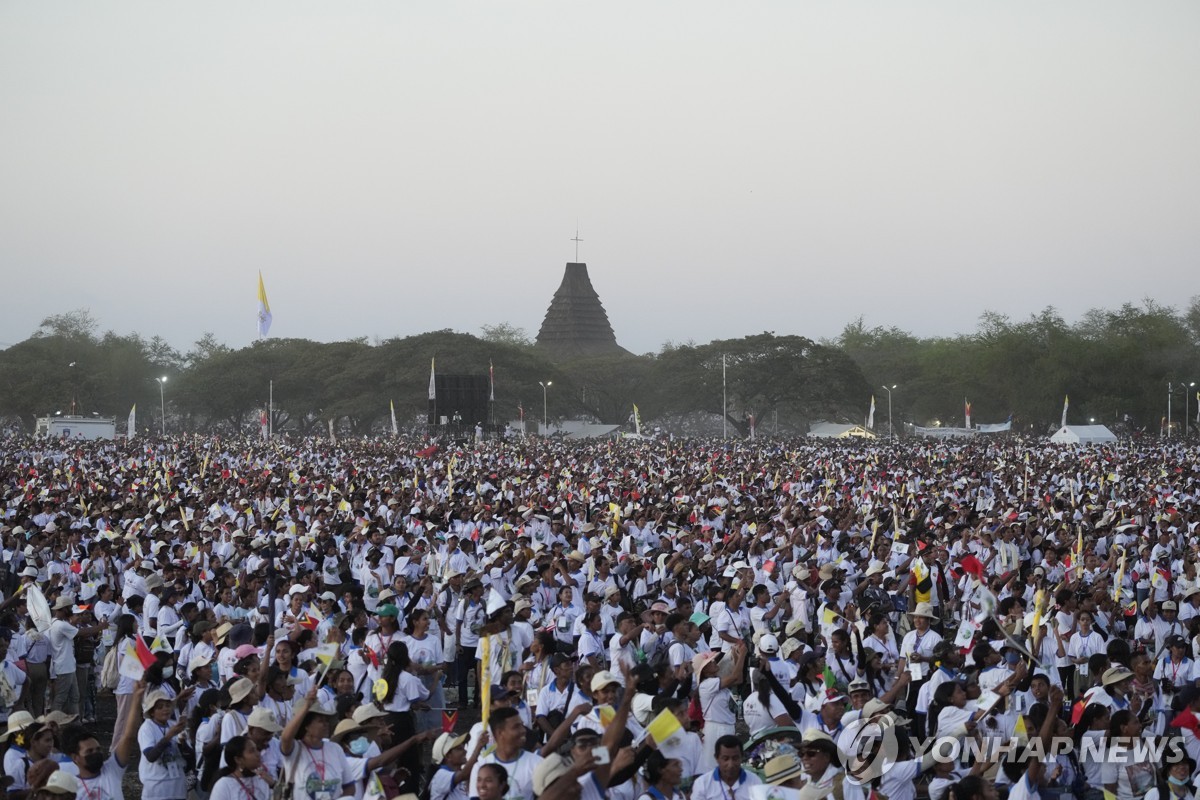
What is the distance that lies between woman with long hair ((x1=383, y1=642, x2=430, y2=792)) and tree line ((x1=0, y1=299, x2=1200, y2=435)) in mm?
66434

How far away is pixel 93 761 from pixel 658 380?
79751 millimetres

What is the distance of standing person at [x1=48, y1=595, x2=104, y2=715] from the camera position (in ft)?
36.5

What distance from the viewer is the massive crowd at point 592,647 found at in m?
6.87

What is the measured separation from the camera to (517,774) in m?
6.36

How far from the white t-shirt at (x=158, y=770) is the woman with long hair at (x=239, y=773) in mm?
1039

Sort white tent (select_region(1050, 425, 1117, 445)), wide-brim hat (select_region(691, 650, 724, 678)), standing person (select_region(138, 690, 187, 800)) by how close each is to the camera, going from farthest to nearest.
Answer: white tent (select_region(1050, 425, 1117, 445)) < wide-brim hat (select_region(691, 650, 724, 678)) < standing person (select_region(138, 690, 187, 800))

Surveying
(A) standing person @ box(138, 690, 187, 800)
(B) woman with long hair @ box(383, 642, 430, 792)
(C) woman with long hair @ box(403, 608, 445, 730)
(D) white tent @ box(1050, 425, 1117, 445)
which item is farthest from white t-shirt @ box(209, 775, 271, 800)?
(D) white tent @ box(1050, 425, 1117, 445)

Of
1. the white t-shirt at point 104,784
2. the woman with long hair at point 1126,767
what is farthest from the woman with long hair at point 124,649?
the woman with long hair at point 1126,767

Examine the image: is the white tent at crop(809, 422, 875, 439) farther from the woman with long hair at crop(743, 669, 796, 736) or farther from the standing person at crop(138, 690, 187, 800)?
the standing person at crop(138, 690, 187, 800)

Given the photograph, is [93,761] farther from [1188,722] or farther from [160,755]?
[1188,722]

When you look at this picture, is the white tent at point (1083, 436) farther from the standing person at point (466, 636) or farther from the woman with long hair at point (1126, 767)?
the woman with long hair at point (1126, 767)

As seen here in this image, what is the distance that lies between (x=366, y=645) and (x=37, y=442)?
4419 cm

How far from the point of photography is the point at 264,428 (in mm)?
78312

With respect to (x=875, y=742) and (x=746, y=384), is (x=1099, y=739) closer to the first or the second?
(x=875, y=742)
